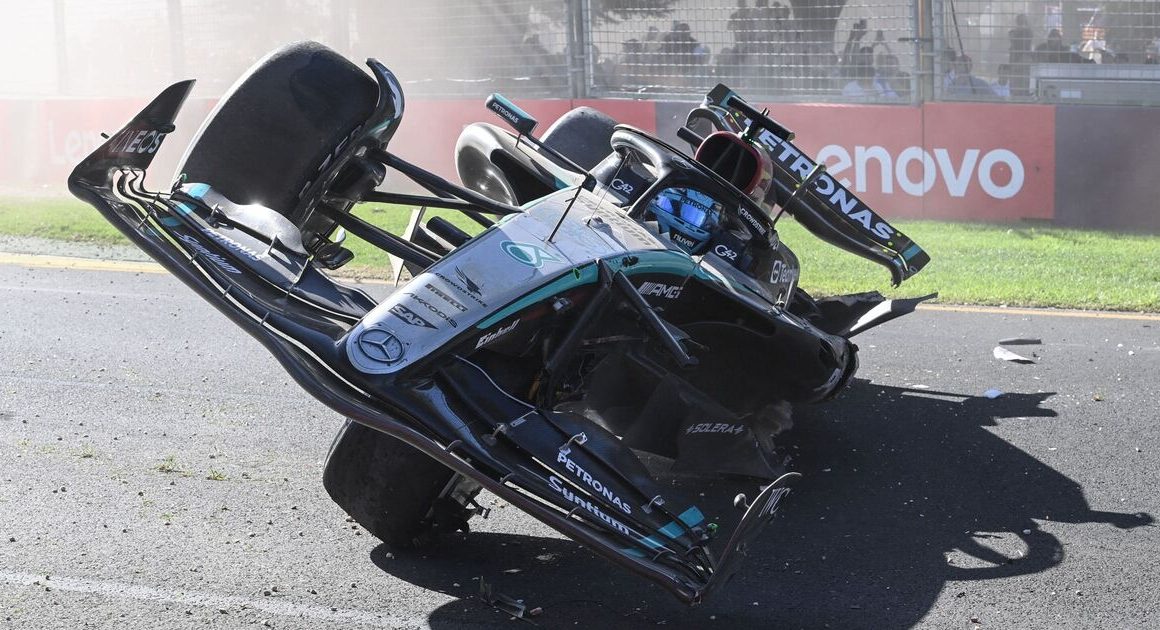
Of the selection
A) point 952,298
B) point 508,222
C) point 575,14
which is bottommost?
point 952,298

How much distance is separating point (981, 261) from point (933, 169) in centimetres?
240

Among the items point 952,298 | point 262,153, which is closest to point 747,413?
point 262,153

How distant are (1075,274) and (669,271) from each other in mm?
5947

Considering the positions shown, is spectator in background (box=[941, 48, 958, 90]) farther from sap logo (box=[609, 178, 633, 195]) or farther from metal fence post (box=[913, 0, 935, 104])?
sap logo (box=[609, 178, 633, 195])

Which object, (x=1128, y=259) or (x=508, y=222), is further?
(x=1128, y=259)

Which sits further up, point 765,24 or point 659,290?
point 765,24

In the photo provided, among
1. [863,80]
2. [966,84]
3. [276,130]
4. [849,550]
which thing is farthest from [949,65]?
[276,130]

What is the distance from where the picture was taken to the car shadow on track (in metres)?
3.96

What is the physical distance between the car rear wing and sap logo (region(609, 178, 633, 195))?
121 centimetres

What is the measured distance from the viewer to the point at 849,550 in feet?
14.7

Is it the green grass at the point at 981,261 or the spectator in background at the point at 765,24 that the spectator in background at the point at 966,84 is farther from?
the spectator in background at the point at 765,24

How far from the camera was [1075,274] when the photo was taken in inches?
372

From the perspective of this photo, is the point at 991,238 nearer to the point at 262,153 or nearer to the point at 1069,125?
the point at 1069,125

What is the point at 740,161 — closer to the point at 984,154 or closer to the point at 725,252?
the point at 725,252
